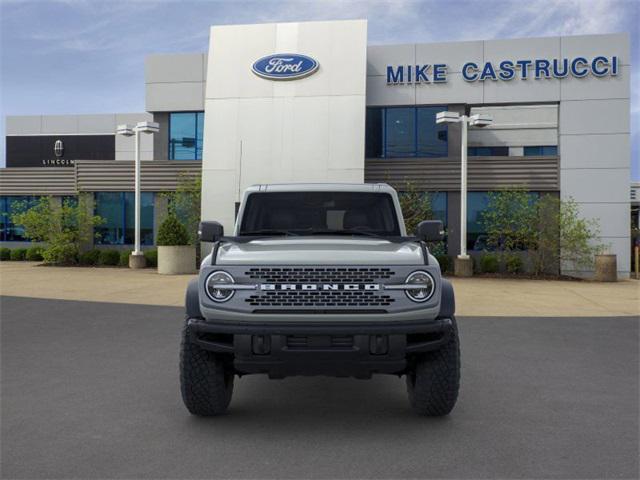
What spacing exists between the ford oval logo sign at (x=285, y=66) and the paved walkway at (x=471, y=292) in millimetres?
8396

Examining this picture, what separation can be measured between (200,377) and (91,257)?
21236 millimetres

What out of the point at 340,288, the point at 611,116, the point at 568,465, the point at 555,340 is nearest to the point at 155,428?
the point at 340,288

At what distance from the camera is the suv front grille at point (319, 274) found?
4410 mm

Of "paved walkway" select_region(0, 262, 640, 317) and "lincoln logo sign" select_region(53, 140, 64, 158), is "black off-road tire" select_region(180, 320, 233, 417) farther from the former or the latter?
"lincoln logo sign" select_region(53, 140, 64, 158)

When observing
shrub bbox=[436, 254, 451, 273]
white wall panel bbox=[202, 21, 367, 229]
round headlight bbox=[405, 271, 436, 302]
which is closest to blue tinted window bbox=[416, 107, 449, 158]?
white wall panel bbox=[202, 21, 367, 229]

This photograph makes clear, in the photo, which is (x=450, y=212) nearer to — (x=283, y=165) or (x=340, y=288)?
(x=283, y=165)

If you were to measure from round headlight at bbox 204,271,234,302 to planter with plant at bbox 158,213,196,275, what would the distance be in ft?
55.1

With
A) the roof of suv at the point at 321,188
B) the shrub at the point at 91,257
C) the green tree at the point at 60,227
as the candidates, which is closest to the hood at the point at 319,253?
the roof of suv at the point at 321,188

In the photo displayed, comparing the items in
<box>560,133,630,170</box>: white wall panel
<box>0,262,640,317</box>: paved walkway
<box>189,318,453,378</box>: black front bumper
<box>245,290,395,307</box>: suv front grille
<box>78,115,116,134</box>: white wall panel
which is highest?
<box>78,115,116,134</box>: white wall panel

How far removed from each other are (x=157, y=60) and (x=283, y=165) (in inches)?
344

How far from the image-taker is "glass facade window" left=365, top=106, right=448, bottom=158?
24281mm

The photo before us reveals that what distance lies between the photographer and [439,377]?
4.67 meters

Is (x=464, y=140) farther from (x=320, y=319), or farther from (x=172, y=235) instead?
(x=320, y=319)

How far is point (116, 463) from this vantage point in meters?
3.93
